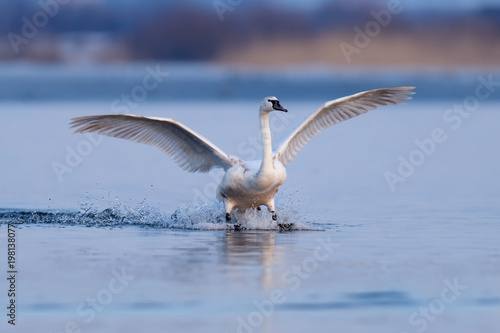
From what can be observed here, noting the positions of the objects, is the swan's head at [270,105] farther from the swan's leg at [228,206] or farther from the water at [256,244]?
the water at [256,244]

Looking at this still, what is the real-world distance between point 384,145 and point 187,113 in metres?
11.9

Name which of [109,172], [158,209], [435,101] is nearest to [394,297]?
[158,209]

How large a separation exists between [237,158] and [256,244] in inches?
80.0

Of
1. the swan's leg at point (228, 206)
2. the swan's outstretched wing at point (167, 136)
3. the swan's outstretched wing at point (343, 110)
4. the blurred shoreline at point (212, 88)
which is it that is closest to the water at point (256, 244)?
the swan's leg at point (228, 206)

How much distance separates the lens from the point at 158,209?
620 inches

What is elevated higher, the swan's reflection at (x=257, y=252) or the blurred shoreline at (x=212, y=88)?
the blurred shoreline at (x=212, y=88)

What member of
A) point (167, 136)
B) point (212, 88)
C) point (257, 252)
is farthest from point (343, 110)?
point (212, 88)

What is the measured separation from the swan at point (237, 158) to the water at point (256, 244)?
430mm

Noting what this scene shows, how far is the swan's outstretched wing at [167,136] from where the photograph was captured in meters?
14.8

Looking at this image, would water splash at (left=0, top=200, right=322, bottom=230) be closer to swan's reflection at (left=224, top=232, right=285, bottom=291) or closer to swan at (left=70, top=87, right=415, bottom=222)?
swan at (left=70, top=87, right=415, bottom=222)

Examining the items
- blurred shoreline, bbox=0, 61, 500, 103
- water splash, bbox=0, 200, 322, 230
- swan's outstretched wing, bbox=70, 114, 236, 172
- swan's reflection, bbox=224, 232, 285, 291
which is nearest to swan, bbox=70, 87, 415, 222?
swan's outstretched wing, bbox=70, 114, 236, 172

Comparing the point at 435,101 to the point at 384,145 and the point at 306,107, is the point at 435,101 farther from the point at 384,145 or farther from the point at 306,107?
the point at 384,145

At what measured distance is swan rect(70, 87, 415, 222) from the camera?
47.1 ft

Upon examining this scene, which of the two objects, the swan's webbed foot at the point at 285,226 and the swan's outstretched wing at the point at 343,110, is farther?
the swan's outstretched wing at the point at 343,110
